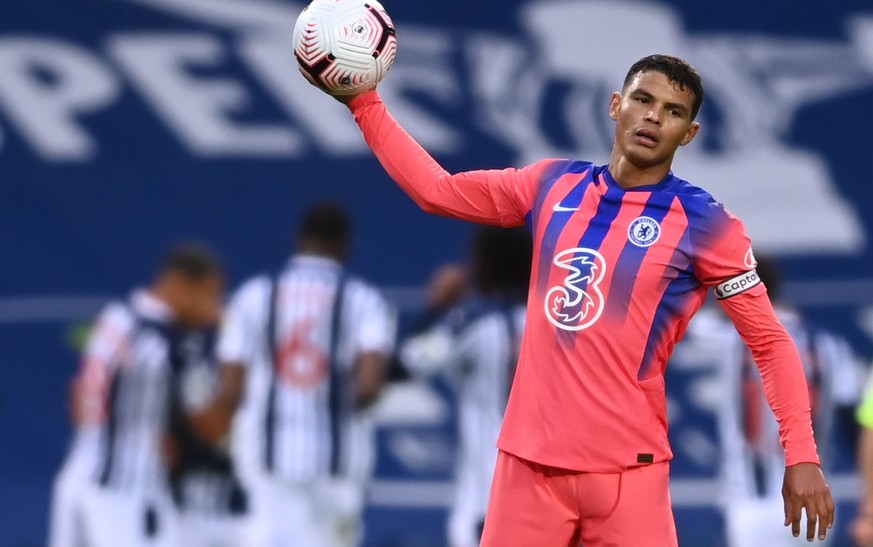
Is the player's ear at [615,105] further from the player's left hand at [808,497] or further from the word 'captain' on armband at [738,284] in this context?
the player's left hand at [808,497]

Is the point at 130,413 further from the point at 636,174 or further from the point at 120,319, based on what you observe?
the point at 636,174

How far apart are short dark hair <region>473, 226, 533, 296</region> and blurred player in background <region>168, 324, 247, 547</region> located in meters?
1.52

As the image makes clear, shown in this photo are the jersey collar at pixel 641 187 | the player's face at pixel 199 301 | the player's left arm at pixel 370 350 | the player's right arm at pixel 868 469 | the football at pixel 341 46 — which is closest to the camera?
the jersey collar at pixel 641 187

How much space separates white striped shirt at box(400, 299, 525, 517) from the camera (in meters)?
7.20

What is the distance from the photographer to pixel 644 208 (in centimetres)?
408

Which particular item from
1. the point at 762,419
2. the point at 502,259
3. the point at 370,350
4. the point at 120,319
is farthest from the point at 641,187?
the point at 120,319

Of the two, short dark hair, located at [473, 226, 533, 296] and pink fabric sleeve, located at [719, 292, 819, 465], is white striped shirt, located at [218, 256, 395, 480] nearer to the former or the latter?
short dark hair, located at [473, 226, 533, 296]

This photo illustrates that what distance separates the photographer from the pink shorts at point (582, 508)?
13.2 ft

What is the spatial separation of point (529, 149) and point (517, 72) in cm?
50

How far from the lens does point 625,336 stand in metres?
4.04

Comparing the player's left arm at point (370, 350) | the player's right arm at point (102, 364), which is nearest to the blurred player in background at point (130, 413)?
the player's right arm at point (102, 364)

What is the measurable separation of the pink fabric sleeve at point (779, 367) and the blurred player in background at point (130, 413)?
4185 mm

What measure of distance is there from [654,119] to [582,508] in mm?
920

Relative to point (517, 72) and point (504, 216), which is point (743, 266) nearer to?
point (504, 216)
